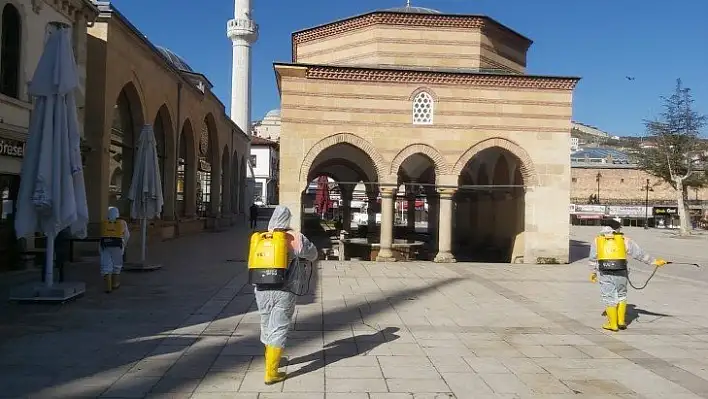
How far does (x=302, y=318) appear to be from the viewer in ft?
26.3

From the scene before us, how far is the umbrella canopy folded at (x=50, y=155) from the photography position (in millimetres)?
7984

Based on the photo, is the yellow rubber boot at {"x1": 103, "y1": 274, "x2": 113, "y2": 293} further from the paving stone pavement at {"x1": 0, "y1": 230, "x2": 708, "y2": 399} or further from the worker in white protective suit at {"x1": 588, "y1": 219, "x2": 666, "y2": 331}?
the worker in white protective suit at {"x1": 588, "y1": 219, "x2": 666, "y2": 331}

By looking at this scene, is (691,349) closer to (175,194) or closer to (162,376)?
(162,376)

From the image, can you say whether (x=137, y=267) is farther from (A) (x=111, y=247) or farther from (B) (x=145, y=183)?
(A) (x=111, y=247)

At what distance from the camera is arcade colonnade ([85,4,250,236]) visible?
1450 centimetres

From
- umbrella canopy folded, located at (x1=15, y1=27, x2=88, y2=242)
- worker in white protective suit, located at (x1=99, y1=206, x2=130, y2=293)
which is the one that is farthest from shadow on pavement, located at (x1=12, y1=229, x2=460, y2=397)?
umbrella canopy folded, located at (x1=15, y1=27, x2=88, y2=242)

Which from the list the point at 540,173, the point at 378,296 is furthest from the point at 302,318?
the point at 540,173

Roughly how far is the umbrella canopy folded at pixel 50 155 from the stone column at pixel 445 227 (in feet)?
33.7

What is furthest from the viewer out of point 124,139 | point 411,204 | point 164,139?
point 411,204

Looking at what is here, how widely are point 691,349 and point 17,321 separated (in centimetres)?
810

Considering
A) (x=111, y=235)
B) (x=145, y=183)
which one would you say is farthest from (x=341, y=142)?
(x=111, y=235)

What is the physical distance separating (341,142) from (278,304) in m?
10.9

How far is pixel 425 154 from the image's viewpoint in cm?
1609

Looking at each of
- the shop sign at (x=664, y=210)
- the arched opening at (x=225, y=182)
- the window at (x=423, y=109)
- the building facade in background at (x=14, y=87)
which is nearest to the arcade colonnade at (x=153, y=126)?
the arched opening at (x=225, y=182)
